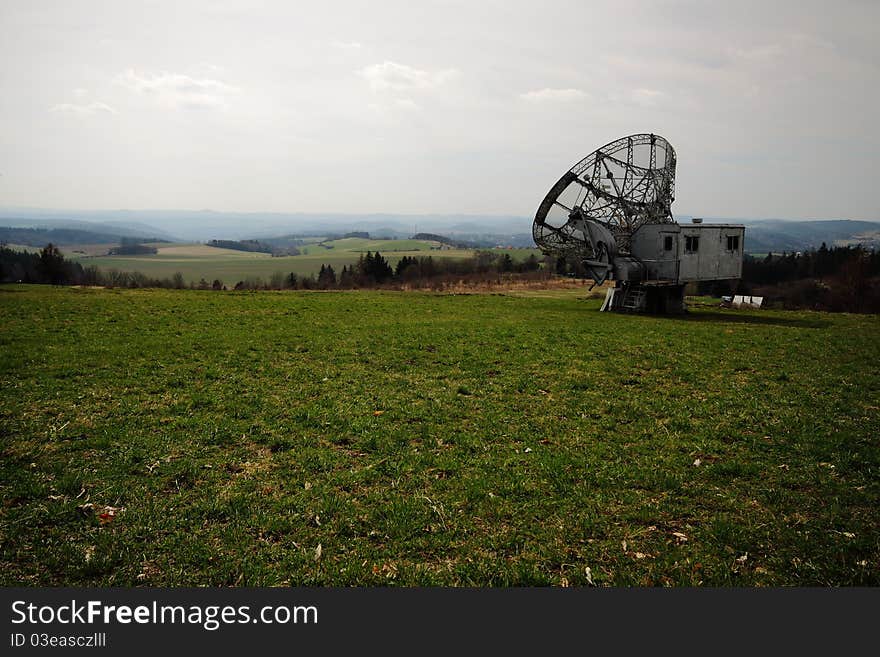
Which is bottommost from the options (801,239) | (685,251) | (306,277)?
(306,277)

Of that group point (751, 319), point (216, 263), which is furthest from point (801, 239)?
point (216, 263)

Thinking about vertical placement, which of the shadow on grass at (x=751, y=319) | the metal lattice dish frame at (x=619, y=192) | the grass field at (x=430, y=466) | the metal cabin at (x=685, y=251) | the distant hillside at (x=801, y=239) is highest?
the distant hillside at (x=801, y=239)

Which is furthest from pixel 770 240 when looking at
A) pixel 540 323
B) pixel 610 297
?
pixel 540 323

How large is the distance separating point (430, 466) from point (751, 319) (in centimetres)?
3177

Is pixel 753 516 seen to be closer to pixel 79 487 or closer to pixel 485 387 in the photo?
pixel 485 387

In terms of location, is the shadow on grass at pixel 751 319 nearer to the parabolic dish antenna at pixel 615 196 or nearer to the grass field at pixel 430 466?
the parabolic dish antenna at pixel 615 196

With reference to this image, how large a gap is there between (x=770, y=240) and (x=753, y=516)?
186417mm

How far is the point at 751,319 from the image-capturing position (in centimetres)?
3362

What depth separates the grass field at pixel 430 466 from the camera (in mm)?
6332

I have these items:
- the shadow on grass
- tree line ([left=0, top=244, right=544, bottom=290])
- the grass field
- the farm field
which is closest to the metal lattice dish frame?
the shadow on grass

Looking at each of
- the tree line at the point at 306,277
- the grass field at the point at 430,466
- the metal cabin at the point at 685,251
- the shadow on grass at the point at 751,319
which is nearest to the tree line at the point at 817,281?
the metal cabin at the point at 685,251

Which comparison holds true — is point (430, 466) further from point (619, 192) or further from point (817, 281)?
point (817, 281)

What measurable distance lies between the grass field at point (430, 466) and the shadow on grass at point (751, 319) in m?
13.6

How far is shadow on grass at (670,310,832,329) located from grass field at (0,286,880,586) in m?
13.6
